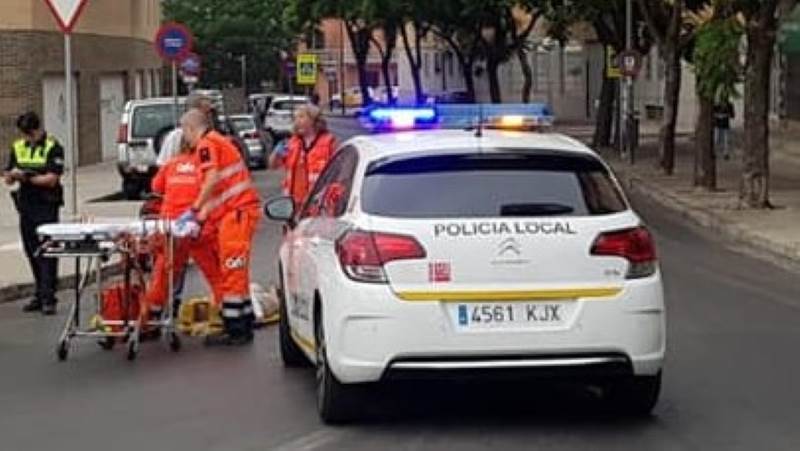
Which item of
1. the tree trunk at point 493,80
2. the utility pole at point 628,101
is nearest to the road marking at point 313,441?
the utility pole at point 628,101

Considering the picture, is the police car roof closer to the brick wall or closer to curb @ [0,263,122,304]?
curb @ [0,263,122,304]

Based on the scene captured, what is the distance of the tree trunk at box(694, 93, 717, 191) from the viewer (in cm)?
2890

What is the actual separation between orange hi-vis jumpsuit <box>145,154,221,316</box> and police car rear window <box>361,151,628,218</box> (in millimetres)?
3527

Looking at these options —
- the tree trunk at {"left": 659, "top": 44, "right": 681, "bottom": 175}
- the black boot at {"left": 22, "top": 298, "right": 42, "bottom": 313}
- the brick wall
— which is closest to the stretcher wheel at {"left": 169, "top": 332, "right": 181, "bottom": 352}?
the black boot at {"left": 22, "top": 298, "right": 42, "bottom": 313}

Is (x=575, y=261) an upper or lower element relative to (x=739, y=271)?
upper

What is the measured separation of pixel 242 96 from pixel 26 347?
220 ft

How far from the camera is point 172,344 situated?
12.3 m

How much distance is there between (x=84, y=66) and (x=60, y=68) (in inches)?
116

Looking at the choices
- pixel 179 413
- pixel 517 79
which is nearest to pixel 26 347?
pixel 179 413

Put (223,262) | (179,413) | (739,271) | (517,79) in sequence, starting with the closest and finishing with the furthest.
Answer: (179,413) → (223,262) → (739,271) → (517,79)

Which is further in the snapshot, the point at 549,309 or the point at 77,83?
the point at 77,83

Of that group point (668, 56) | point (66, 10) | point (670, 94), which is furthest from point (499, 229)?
point (668, 56)

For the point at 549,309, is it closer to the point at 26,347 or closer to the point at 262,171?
the point at 26,347

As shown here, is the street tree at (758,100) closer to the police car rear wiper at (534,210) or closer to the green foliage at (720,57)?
the green foliage at (720,57)
